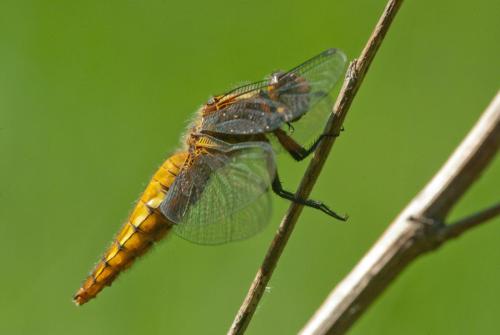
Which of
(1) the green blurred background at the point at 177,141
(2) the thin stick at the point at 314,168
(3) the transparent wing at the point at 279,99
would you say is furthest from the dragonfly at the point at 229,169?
(1) the green blurred background at the point at 177,141

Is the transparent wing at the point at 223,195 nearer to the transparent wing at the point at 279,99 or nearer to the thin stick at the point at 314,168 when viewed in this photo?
the transparent wing at the point at 279,99

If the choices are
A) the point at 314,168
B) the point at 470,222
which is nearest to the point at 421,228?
the point at 470,222

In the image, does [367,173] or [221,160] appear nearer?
[221,160]

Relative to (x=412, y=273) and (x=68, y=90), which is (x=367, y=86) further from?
(x=68, y=90)

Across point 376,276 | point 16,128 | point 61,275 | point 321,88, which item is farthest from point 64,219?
point 376,276

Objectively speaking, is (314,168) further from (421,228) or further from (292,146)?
(421,228)

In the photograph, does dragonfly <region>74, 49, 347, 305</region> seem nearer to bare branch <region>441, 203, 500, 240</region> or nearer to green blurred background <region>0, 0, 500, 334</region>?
green blurred background <region>0, 0, 500, 334</region>
